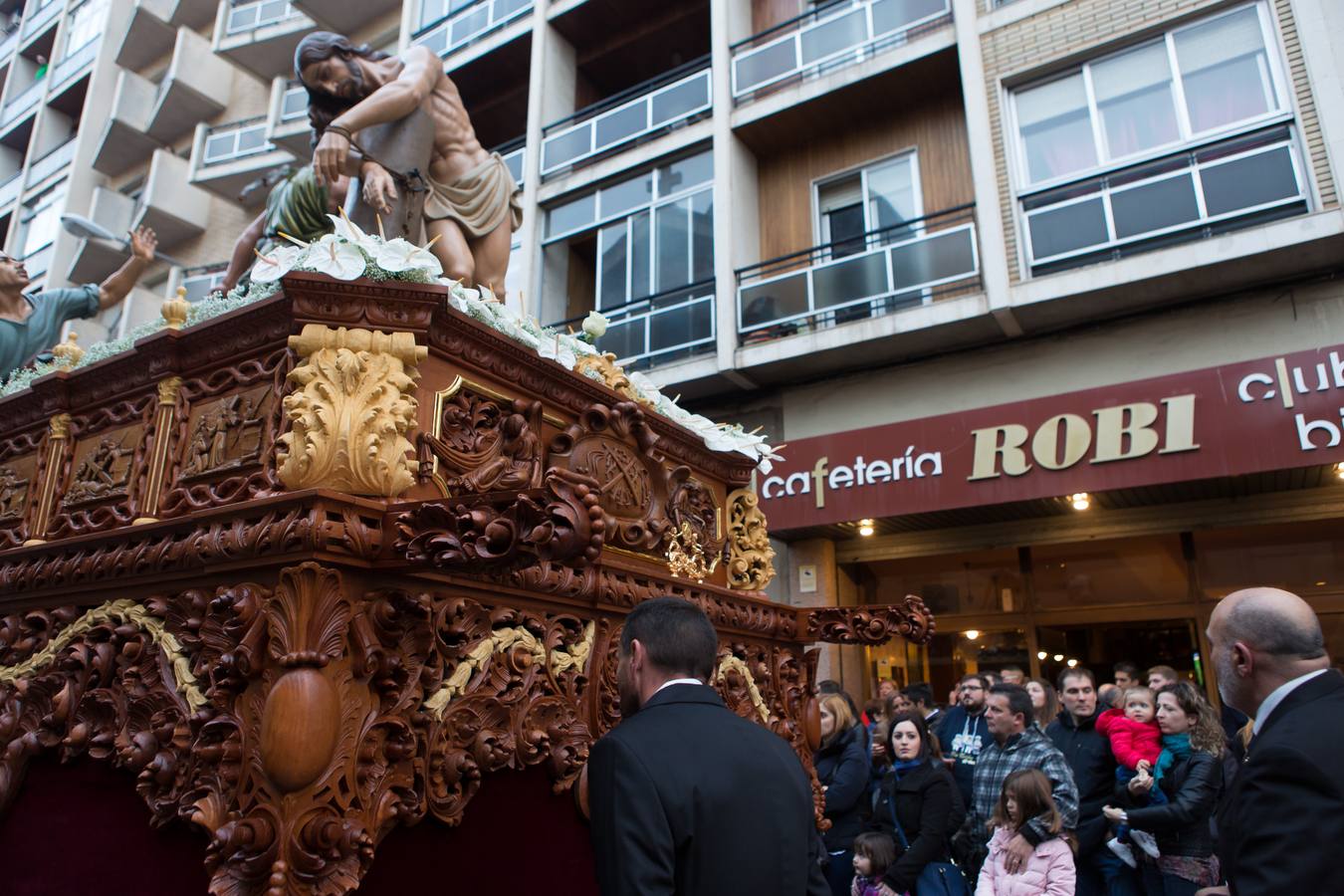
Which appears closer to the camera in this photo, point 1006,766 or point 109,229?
point 1006,766

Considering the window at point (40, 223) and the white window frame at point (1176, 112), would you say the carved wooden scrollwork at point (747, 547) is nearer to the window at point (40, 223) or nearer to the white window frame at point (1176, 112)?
the white window frame at point (1176, 112)

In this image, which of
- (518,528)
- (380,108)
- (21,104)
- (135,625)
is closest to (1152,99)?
(380,108)

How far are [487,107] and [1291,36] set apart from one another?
13427 millimetres

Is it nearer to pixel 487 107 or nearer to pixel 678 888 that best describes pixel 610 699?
pixel 678 888

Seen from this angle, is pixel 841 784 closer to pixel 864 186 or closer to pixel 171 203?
pixel 864 186

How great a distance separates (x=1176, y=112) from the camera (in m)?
10.6

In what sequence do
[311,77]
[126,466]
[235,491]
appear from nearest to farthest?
1. [235,491]
2. [126,466]
3. [311,77]

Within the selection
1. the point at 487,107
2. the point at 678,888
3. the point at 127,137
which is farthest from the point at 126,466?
the point at 127,137

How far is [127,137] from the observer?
2319cm

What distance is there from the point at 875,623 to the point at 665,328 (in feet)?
32.0

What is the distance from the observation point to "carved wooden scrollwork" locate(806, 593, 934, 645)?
396 centimetres

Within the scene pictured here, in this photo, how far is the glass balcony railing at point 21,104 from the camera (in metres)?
26.0

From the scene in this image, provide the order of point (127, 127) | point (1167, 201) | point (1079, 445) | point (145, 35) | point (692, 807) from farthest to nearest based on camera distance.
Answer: point (145, 35) < point (127, 127) < point (1167, 201) < point (1079, 445) < point (692, 807)

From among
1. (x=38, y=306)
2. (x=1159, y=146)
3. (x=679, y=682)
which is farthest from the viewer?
(x=1159, y=146)
